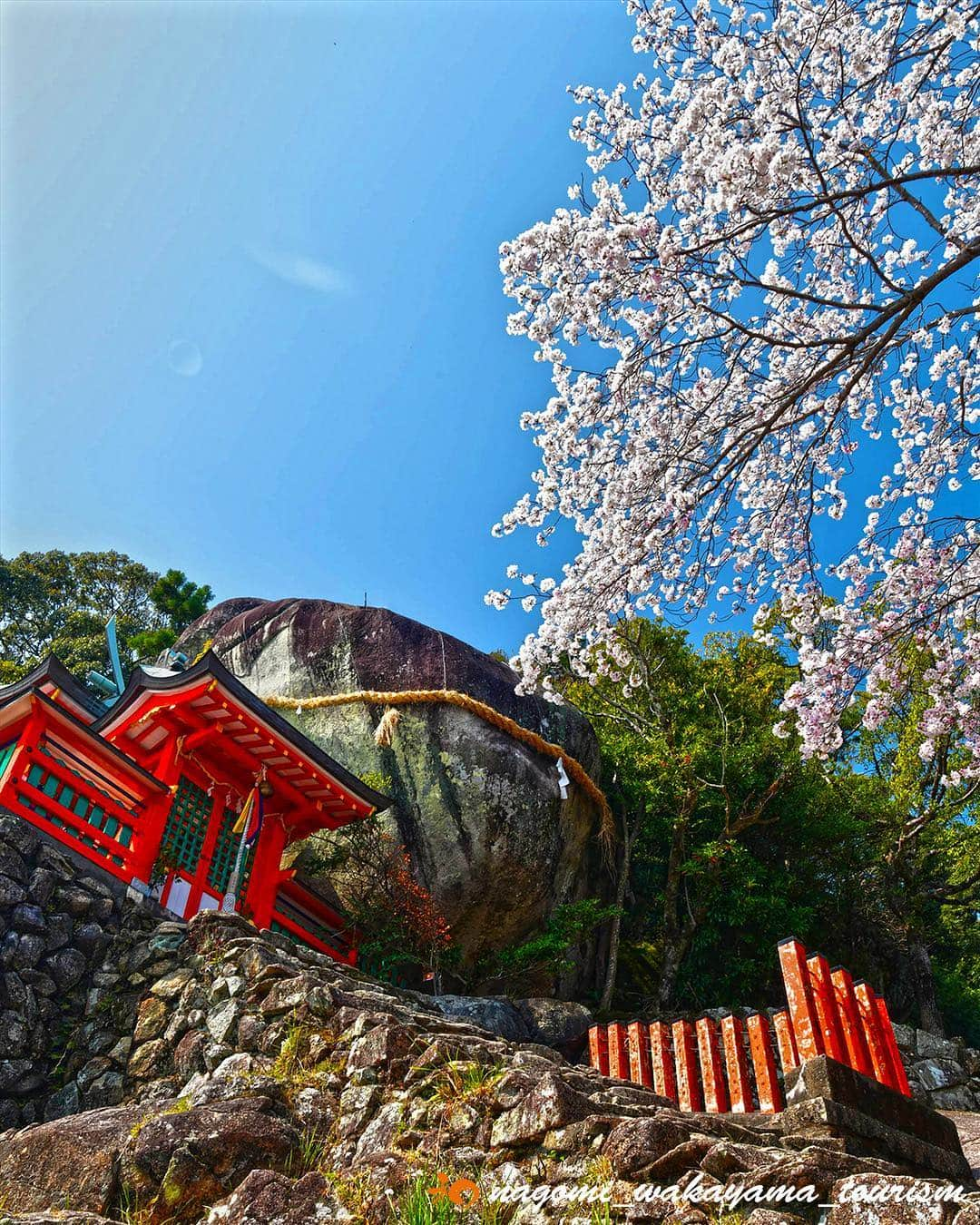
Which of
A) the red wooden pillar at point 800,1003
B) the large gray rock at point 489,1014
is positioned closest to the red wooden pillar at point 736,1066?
the red wooden pillar at point 800,1003

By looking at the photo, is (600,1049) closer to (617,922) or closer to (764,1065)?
(764,1065)

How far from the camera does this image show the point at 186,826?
31.6 ft

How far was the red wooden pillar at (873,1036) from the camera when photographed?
5.97 meters

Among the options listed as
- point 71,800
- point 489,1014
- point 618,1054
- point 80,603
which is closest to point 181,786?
point 71,800

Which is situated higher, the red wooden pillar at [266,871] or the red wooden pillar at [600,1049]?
the red wooden pillar at [266,871]

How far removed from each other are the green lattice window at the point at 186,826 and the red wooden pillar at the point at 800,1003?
6.17 m

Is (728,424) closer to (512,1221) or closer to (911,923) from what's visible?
(512,1221)

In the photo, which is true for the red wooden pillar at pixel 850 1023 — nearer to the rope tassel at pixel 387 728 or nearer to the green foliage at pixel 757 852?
the green foliage at pixel 757 852

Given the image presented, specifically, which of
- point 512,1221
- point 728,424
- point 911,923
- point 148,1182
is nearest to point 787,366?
point 728,424

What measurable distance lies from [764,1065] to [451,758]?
7537 mm

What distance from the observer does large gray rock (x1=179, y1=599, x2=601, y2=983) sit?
12633 mm

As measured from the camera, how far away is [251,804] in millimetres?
10438

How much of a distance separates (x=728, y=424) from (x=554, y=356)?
68.3 inches

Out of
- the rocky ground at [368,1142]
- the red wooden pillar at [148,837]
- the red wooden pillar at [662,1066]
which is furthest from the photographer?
the red wooden pillar at [148,837]
